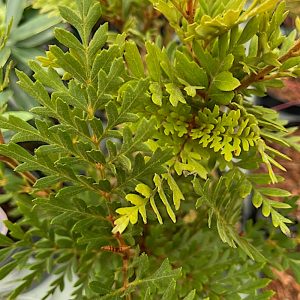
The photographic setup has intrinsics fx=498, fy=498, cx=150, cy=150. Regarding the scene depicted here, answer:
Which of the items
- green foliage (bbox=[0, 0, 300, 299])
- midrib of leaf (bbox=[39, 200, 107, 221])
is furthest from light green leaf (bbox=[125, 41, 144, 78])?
midrib of leaf (bbox=[39, 200, 107, 221])

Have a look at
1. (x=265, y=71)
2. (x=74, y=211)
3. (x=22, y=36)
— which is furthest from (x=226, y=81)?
(x=22, y=36)

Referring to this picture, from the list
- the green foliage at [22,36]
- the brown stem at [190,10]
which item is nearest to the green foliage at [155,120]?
the brown stem at [190,10]

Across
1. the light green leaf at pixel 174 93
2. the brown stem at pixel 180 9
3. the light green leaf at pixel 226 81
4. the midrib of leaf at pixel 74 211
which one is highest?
the brown stem at pixel 180 9

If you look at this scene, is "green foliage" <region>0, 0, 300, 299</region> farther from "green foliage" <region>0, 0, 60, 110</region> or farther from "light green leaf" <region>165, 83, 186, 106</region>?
"green foliage" <region>0, 0, 60, 110</region>

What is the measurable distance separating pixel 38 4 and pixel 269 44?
31cm

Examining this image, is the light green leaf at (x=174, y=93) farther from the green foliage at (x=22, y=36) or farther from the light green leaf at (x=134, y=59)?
the green foliage at (x=22, y=36)

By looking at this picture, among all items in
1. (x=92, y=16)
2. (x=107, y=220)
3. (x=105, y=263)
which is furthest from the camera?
(x=105, y=263)

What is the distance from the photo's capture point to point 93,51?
1.34ft

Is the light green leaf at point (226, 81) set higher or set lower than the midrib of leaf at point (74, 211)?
higher

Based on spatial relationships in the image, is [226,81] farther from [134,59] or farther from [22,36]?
[22,36]

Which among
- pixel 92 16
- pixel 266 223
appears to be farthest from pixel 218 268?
pixel 92 16

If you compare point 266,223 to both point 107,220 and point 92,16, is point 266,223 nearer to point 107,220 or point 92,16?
point 107,220

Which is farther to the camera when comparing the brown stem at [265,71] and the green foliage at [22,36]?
the green foliage at [22,36]

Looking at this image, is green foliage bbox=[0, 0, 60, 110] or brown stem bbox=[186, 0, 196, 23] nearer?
brown stem bbox=[186, 0, 196, 23]
